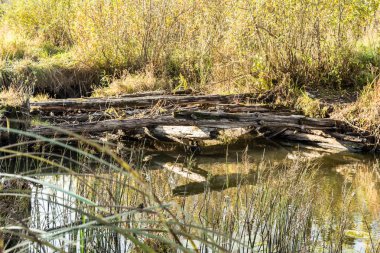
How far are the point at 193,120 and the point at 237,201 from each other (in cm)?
453

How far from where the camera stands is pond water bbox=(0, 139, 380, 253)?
10.2 feet

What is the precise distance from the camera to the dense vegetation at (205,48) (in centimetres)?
980

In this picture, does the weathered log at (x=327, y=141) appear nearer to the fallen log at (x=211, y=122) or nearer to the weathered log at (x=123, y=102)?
the fallen log at (x=211, y=122)

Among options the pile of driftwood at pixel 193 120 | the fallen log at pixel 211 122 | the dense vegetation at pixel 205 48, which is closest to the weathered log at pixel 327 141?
the pile of driftwood at pixel 193 120

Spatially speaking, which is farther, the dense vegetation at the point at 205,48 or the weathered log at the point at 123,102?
the dense vegetation at the point at 205,48

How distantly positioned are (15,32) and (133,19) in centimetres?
346

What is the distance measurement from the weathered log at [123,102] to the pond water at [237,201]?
795 mm

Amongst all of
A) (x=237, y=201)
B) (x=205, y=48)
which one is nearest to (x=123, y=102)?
(x=205, y=48)

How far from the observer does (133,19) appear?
11641 millimetres

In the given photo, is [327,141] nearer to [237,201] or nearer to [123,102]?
[123,102]

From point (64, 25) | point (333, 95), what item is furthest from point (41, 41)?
point (333, 95)

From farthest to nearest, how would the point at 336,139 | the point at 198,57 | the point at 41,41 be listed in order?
the point at 41,41
the point at 198,57
the point at 336,139

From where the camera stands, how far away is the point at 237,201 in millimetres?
3713

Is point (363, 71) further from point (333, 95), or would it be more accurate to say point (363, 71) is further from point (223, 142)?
point (223, 142)
